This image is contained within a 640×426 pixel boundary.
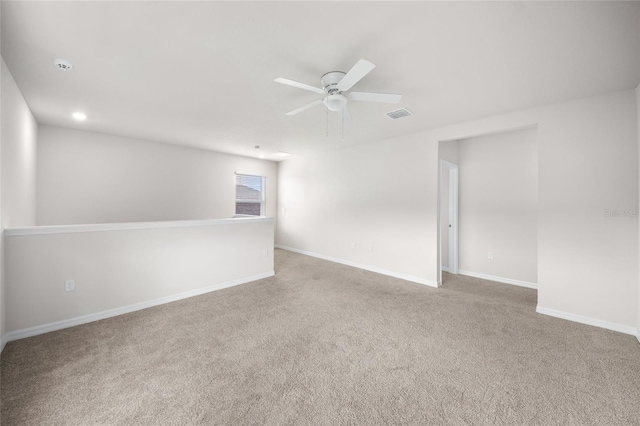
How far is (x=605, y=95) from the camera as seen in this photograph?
2.70 m

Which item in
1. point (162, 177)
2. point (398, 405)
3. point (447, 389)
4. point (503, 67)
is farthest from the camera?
point (162, 177)

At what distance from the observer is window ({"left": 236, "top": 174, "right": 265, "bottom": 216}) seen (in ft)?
21.5

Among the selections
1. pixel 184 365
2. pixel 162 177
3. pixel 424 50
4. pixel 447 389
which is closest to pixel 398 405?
pixel 447 389

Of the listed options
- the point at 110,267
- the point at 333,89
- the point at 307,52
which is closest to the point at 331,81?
the point at 333,89

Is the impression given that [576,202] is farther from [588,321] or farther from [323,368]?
[323,368]

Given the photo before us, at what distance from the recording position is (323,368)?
6.43 feet

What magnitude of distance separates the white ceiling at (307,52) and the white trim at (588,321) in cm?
249

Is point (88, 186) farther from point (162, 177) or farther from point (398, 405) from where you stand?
point (398, 405)

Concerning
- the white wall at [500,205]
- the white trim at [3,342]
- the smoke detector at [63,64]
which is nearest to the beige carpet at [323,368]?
the white trim at [3,342]

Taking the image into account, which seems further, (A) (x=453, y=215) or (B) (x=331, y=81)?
(A) (x=453, y=215)

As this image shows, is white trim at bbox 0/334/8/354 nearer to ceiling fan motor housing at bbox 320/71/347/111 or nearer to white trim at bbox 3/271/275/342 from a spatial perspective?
white trim at bbox 3/271/275/342

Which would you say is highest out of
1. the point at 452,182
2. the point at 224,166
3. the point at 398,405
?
the point at 224,166

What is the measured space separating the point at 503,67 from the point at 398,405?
112 inches

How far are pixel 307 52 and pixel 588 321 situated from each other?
407 centimetres
